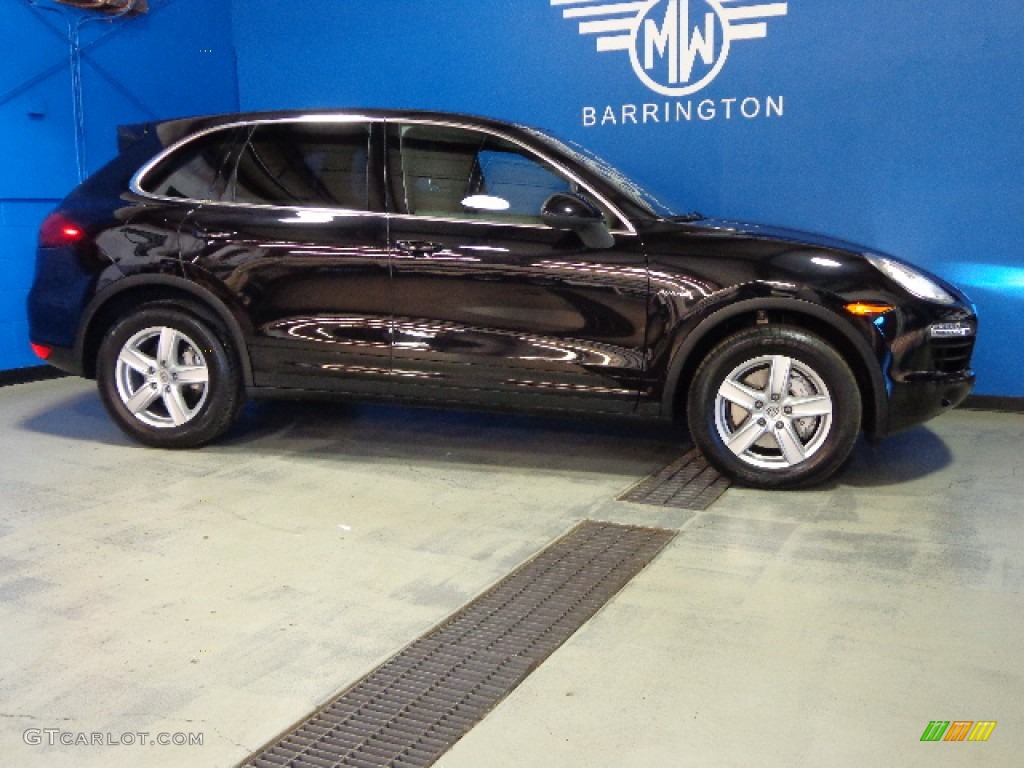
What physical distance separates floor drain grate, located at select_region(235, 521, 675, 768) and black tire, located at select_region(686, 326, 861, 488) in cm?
79

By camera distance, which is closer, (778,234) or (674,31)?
(778,234)

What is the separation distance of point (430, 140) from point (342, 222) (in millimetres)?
575

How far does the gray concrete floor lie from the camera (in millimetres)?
2695

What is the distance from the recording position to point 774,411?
4.67 m

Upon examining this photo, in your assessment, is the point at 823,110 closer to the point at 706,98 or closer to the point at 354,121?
the point at 706,98

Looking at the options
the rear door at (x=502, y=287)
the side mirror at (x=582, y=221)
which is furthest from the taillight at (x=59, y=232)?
the side mirror at (x=582, y=221)

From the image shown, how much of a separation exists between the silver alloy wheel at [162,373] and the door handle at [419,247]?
1.18 meters

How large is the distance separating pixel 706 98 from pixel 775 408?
294 centimetres

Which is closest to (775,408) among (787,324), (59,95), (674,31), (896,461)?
(787,324)

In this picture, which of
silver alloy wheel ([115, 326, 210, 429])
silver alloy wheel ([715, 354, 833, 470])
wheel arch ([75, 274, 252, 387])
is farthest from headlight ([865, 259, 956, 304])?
silver alloy wheel ([115, 326, 210, 429])

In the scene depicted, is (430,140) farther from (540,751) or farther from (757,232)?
(540,751)

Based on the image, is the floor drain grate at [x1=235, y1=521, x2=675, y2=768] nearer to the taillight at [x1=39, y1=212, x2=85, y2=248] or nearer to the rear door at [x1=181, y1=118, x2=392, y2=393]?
the rear door at [x1=181, y1=118, x2=392, y2=393]

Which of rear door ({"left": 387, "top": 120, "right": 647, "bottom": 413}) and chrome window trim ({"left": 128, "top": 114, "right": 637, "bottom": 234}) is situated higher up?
chrome window trim ({"left": 128, "top": 114, "right": 637, "bottom": 234})

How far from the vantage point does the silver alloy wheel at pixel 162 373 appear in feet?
17.3
